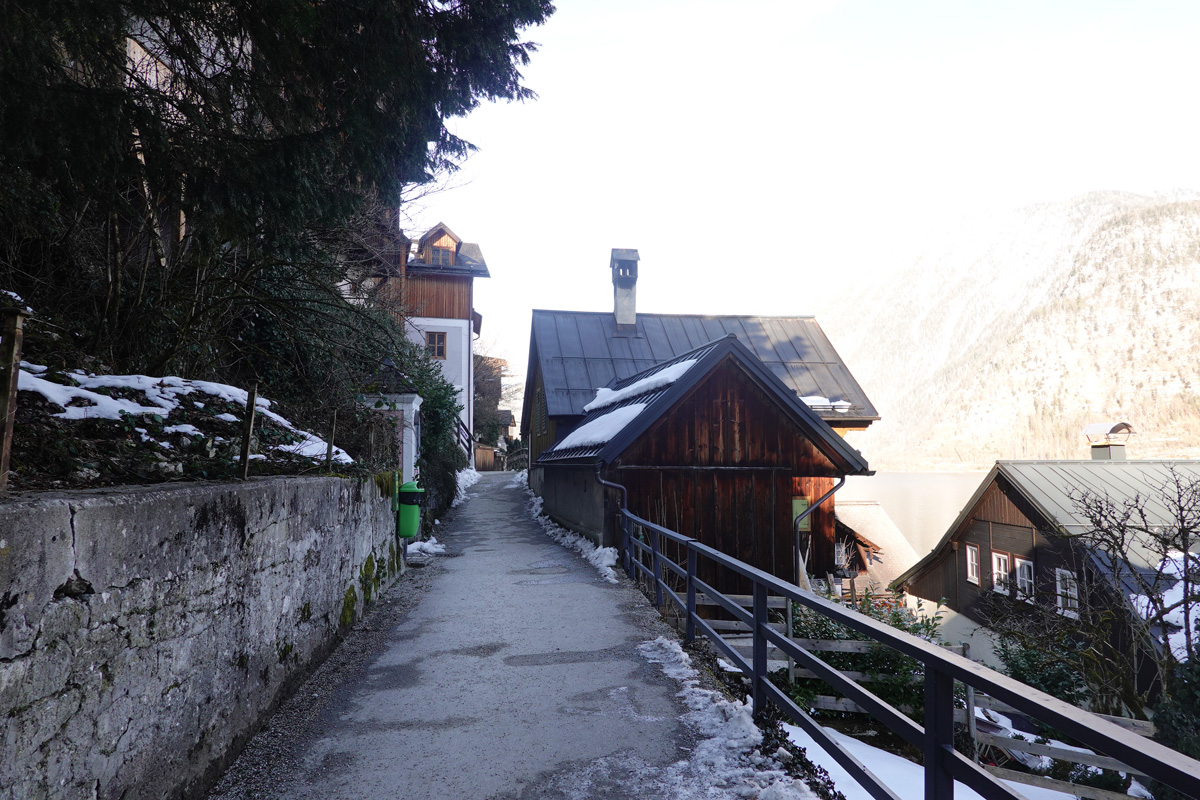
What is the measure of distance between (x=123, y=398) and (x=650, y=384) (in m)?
10.2

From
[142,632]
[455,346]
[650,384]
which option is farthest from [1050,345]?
[142,632]

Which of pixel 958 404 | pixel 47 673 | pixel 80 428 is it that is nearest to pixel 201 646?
pixel 47 673

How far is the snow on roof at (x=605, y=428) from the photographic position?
13.0m

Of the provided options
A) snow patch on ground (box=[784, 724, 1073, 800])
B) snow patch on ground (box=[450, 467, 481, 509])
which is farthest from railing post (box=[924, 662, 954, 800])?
snow patch on ground (box=[450, 467, 481, 509])

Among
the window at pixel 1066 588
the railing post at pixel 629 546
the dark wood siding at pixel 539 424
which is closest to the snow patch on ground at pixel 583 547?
the railing post at pixel 629 546

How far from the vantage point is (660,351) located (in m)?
23.5

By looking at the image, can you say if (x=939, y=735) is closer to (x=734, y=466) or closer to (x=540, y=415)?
(x=734, y=466)

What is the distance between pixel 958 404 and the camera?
114000 mm

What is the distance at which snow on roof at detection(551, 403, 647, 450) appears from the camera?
42.6ft

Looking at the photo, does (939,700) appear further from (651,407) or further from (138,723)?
(651,407)

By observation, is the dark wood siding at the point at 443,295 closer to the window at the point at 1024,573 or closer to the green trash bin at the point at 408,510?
the green trash bin at the point at 408,510

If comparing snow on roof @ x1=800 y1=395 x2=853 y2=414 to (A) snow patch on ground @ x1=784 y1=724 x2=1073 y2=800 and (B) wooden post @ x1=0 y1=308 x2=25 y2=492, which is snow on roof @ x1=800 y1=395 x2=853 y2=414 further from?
(B) wooden post @ x1=0 y1=308 x2=25 y2=492

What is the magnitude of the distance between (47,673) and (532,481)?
2490cm

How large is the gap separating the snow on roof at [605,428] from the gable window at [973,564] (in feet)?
43.2
